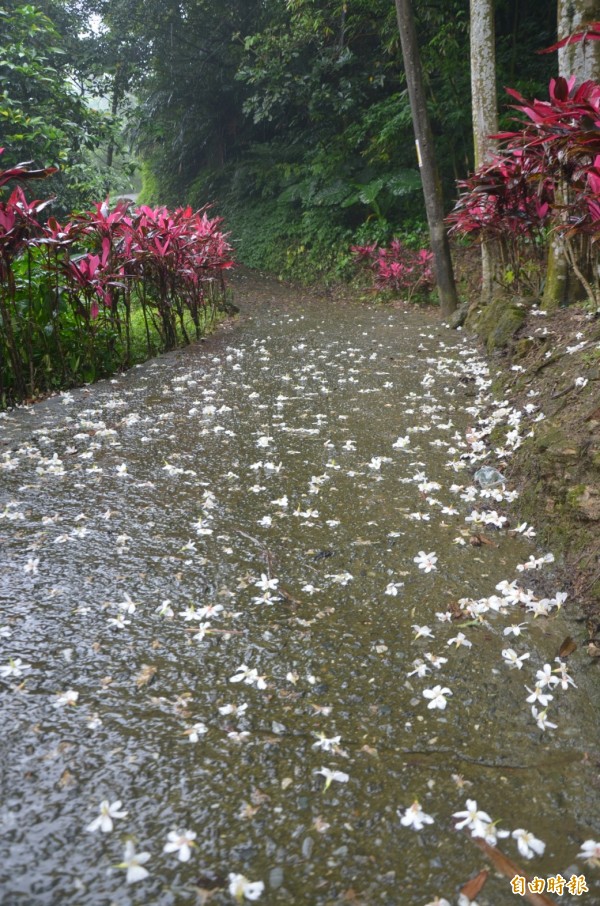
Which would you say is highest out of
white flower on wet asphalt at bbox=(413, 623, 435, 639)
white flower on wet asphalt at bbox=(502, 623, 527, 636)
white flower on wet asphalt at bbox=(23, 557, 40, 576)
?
white flower on wet asphalt at bbox=(23, 557, 40, 576)

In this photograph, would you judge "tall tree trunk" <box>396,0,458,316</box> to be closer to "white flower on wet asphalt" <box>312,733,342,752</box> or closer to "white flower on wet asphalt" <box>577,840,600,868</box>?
"white flower on wet asphalt" <box>312,733,342,752</box>

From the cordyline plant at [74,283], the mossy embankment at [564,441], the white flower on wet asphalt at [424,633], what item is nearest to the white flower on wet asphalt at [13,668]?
the white flower on wet asphalt at [424,633]

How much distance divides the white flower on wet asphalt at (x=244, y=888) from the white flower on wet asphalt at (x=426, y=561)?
1.25 meters

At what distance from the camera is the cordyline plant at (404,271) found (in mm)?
8188

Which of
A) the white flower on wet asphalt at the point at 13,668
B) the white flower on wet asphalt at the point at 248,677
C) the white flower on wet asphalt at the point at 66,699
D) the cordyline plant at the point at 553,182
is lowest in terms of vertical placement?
the white flower on wet asphalt at the point at 248,677

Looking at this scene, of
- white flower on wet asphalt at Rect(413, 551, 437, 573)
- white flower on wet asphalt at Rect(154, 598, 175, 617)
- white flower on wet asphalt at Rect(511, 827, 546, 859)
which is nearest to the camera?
white flower on wet asphalt at Rect(511, 827, 546, 859)

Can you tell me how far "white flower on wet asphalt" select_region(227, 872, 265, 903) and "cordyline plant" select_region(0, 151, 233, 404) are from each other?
10.9 ft

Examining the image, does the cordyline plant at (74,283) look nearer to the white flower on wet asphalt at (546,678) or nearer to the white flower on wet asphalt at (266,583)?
the white flower on wet asphalt at (266,583)

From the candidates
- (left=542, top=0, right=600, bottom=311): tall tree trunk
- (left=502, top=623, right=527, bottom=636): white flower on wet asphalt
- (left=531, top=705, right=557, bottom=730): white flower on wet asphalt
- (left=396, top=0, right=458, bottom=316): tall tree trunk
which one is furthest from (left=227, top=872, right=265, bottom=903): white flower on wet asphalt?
(left=396, top=0, right=458, bottom=316): tall tree trunk

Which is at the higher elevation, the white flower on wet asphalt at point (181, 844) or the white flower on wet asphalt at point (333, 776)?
the white flower on wet asphalt at point (181, 844)

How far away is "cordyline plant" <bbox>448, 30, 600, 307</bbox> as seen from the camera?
2576mm

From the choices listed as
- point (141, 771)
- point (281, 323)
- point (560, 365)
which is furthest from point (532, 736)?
point (281, 323)

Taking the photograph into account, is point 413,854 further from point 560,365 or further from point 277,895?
point 560,365

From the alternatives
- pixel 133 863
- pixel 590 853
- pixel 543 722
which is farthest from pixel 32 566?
pixel 590 853
